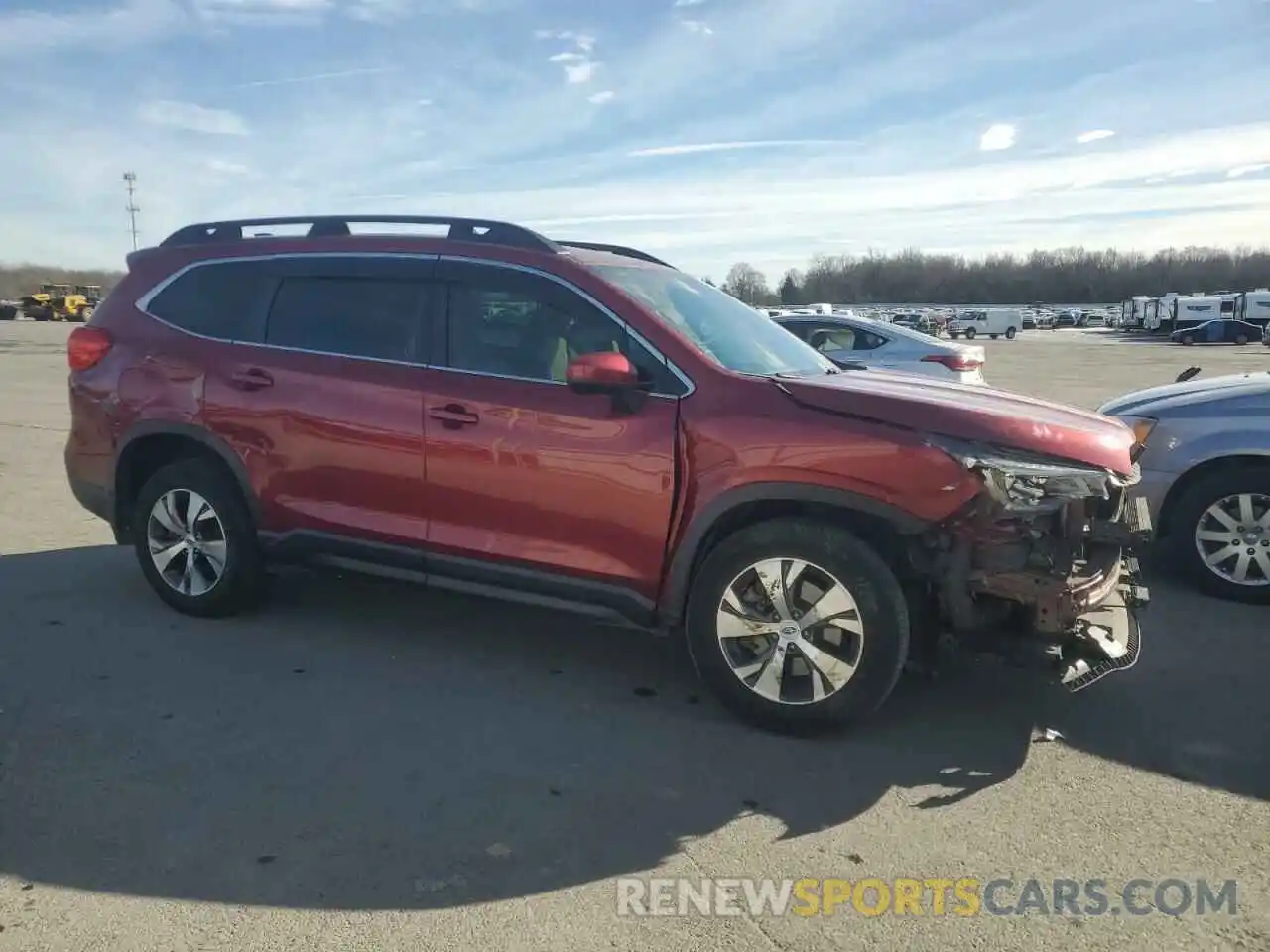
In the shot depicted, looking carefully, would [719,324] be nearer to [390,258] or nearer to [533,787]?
[390,258]

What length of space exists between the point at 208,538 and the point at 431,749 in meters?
2.13

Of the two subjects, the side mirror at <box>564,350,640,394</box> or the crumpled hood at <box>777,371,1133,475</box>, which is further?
the side mirror at <box>564,350,640,394</box>

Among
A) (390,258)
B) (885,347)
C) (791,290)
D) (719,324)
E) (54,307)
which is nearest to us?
(719,324)

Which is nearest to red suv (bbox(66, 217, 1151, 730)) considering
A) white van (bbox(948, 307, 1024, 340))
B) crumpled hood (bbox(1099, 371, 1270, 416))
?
crumpled hood (bbox(1099, 371, 1270, 416))

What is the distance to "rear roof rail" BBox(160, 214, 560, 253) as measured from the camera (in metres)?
4.78

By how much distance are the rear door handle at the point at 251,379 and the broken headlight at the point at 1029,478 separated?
325cm

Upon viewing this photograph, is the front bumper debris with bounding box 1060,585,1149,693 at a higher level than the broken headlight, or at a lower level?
lower

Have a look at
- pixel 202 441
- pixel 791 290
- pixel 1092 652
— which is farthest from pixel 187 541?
pixel 791 290

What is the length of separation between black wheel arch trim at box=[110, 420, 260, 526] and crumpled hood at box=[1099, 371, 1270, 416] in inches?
204

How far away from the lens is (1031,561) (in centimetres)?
379

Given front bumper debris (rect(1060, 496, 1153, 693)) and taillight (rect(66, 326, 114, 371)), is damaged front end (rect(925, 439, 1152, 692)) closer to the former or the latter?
front bumper debris (rect(1060, 496, 1153, 693))

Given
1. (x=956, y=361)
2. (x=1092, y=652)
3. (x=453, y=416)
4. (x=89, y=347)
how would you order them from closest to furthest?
(x=1092, y=652)
(x=453, y=416)
(x=89, y=347)
(x=956, y=361)

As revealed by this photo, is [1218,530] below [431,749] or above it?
above

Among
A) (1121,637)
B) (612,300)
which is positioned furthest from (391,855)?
(1121,637)
